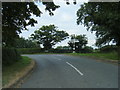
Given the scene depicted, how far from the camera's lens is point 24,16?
13492mm

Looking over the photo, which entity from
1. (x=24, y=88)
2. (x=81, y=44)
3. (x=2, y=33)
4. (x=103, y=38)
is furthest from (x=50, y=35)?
(x=24, y=88)

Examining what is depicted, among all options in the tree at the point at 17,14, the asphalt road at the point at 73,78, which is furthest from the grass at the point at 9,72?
the tree at the point at 17,14

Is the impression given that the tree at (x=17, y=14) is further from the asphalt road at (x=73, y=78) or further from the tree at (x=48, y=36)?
the tree at (x=48, y=36)

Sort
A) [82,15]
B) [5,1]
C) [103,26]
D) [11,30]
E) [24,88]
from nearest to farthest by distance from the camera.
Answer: [24,88]
[5,1]
[11,30]
[103,26]
[82,15]

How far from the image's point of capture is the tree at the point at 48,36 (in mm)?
58438

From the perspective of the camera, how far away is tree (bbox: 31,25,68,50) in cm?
5844

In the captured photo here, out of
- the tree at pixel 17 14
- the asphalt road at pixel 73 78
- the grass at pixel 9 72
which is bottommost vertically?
the asphalt road at pixel 73 78

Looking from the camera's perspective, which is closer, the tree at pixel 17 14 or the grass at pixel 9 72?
the grass at pixel 9 72

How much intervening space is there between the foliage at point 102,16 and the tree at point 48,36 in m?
22.6

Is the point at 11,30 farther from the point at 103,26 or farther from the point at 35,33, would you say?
the point at 35,33

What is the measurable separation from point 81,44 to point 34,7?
153 ft

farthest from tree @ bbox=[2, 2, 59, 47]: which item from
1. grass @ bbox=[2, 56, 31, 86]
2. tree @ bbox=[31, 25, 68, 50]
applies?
tree @ bbox=[31, 25, 68, 50]

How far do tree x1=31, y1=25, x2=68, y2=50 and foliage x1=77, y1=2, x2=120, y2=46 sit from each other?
2264cm

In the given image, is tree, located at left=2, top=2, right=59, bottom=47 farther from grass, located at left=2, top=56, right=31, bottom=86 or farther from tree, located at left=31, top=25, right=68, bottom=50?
tree, located at left=31, top=25, right=68, bottom=50
